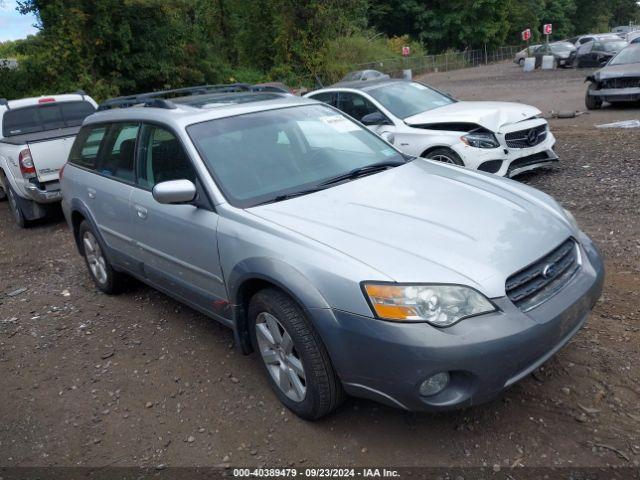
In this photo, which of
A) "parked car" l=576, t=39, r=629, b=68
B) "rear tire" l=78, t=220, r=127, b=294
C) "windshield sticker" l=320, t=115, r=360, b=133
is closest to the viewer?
"windshield sticker" l=320, t=115, r=360, b=133

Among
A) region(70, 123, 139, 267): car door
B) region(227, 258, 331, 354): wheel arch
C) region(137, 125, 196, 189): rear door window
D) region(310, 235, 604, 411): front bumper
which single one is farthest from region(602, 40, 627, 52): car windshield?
region(227, 258, 331, 354): wheel arch

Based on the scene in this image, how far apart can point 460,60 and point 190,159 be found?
156ft

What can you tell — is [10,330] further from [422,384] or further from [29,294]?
[422,384]

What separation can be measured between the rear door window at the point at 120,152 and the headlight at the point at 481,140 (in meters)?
4.20

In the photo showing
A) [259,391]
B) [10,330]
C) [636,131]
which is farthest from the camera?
[636,131]

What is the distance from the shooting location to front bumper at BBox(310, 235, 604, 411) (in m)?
2.50

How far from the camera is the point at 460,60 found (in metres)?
47.0

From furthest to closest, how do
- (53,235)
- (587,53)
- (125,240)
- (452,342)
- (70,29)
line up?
(587,53)
(70,29)
(53,235)
(125,240)
(452,342)

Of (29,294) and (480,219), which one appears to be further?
(29,294)

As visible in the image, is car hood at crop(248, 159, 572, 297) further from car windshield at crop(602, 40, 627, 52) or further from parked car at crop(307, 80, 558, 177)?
car windshield at crop(602, 40, 627, 52)

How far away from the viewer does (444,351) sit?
2.49m

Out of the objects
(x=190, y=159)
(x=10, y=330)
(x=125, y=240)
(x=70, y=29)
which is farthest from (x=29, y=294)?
(x=70, y=29)

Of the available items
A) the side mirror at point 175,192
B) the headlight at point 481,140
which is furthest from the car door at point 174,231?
the headlight at point 481,140

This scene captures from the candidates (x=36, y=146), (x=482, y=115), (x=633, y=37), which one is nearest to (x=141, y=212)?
(x=36, y=146)
